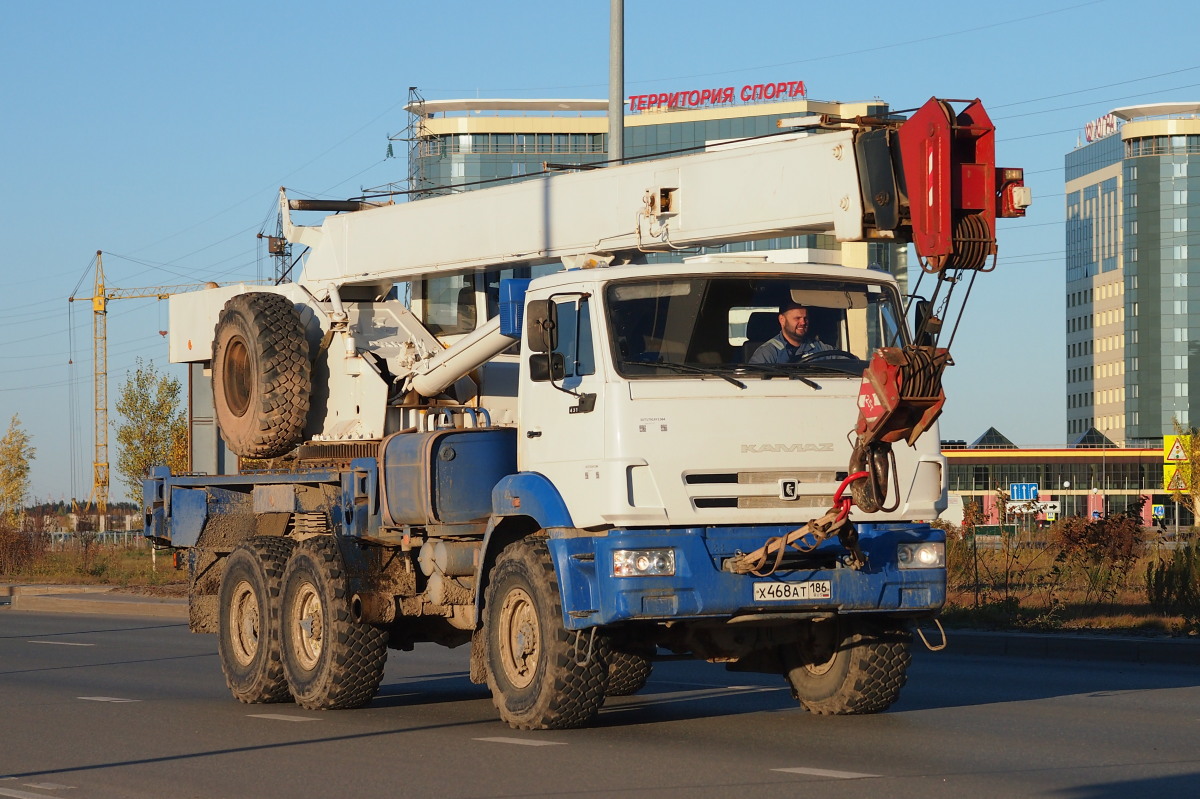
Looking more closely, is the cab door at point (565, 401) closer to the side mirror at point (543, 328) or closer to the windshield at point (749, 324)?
the side mirror at point (543, 328)

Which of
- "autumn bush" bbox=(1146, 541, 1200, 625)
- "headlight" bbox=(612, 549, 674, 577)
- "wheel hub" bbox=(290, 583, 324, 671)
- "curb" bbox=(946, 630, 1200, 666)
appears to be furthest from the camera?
"autumn bush" bbox=(1146, 541, 1200, 625)

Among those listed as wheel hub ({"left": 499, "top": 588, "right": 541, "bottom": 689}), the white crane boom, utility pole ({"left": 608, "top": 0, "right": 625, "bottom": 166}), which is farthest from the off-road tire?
utility pole ({"left": 608, "top": 0, "right": 625, "bottom": 166})

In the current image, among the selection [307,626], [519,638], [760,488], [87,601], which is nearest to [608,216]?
[760,488]

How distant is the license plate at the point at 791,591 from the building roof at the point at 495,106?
110374 millimetres

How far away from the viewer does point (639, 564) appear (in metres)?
9.95

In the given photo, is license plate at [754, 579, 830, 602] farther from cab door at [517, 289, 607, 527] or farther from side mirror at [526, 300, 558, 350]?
side mirror at [526, 300, 558, 350]

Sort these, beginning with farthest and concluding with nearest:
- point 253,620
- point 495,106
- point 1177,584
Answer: point 495,106 → point 1177,584 → point 253,620

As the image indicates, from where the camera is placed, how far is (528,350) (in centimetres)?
1109

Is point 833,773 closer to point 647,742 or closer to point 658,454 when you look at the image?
point 647,742

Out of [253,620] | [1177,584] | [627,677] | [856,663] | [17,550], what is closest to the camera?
[856,663]

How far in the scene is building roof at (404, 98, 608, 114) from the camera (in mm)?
119000

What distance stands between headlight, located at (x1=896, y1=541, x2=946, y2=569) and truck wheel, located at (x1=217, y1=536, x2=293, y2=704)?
5.08 metres

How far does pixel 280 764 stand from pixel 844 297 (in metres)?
4.48

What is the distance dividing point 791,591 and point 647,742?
126cm
